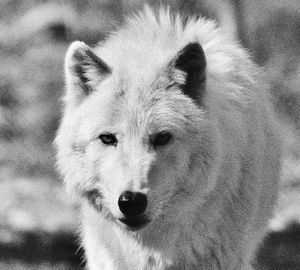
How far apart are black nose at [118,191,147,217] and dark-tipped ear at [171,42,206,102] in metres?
0.64

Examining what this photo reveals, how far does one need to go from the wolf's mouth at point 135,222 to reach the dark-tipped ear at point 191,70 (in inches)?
26.1

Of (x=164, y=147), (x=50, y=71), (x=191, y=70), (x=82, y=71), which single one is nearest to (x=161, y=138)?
(x=164, y=147)

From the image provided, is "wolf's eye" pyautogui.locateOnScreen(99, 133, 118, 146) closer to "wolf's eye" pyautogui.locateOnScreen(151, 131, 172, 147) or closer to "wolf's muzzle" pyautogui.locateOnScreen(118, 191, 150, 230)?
"wolf's eye" pyautogui.locateOnScreen(151, 131, 172, 147)

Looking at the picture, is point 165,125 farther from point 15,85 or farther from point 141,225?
point 15,85

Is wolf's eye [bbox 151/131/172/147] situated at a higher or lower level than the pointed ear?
lower

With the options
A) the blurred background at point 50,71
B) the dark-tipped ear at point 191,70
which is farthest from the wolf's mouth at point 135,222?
the blurred background at point 50,71

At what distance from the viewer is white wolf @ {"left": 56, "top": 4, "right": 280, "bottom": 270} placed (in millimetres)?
4148

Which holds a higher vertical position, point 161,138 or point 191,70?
point 191,70

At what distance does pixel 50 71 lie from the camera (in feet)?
28.8

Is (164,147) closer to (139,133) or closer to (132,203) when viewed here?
(139,133)

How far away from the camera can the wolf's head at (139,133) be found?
4090mm

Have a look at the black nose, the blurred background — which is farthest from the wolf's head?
the blurred background

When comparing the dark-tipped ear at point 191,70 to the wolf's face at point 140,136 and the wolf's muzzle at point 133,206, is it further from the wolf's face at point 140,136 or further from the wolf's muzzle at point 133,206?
the wolf's muzzle at point 133,206

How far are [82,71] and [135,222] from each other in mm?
841
